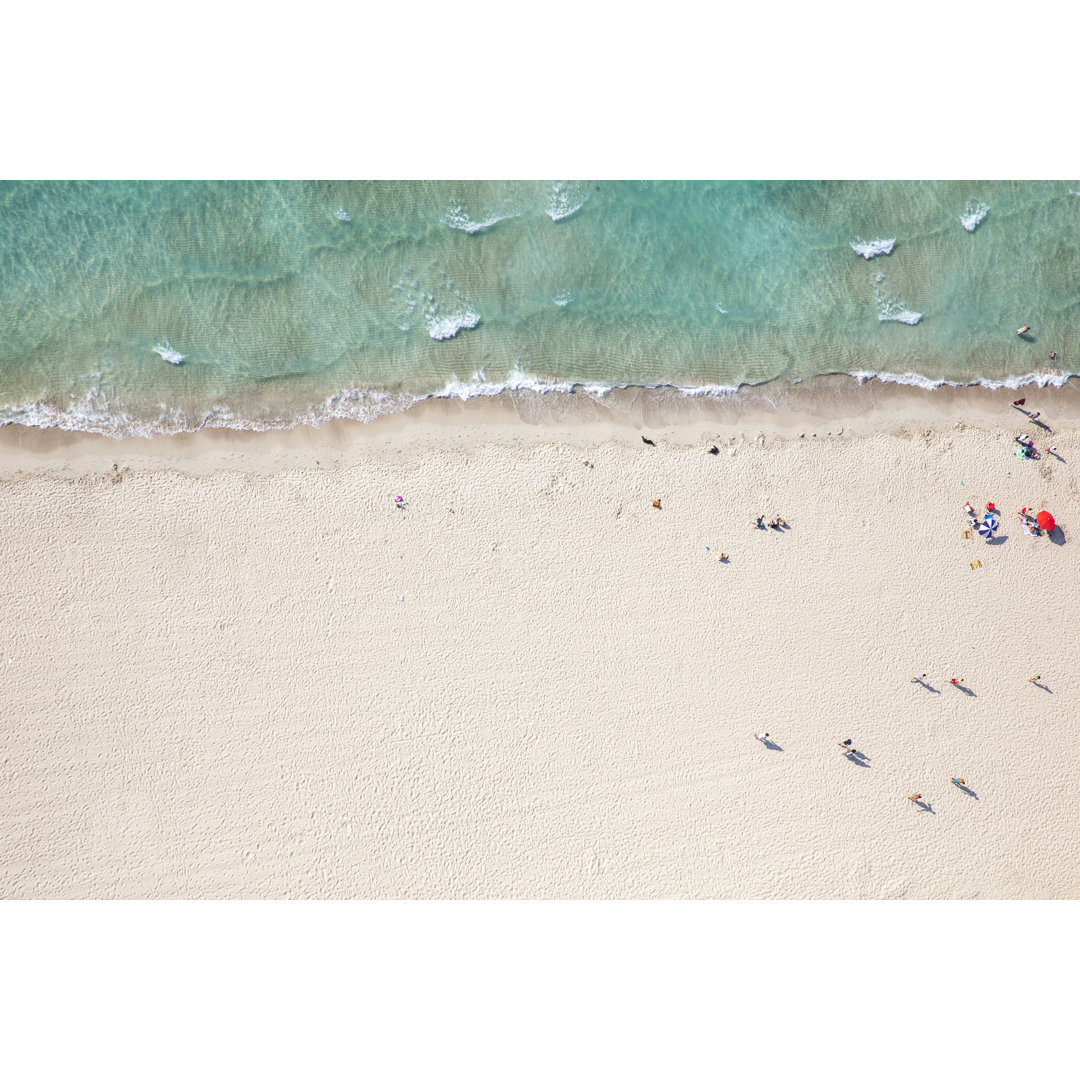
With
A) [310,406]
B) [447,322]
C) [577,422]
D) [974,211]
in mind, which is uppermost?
[974,211]

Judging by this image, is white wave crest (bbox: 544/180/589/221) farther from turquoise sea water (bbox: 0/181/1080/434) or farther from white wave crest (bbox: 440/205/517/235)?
white wave crest (bbox: 440/205/517/235)

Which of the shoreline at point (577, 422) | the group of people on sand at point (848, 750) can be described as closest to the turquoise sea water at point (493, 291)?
the shoreline at point (577, 422)

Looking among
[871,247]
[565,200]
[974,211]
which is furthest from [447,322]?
[974,211]

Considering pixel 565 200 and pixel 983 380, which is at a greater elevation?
pixel 565 200

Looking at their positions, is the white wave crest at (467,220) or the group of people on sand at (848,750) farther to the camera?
the white wave crest at (467,220)

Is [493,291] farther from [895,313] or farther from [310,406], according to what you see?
[895,313]

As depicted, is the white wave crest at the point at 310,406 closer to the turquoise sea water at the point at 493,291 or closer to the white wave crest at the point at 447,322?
the turquoise sea water at the point at 493,291

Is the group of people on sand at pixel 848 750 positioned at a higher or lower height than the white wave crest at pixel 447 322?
lower

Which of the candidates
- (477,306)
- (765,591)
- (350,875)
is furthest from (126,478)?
(765,591)
